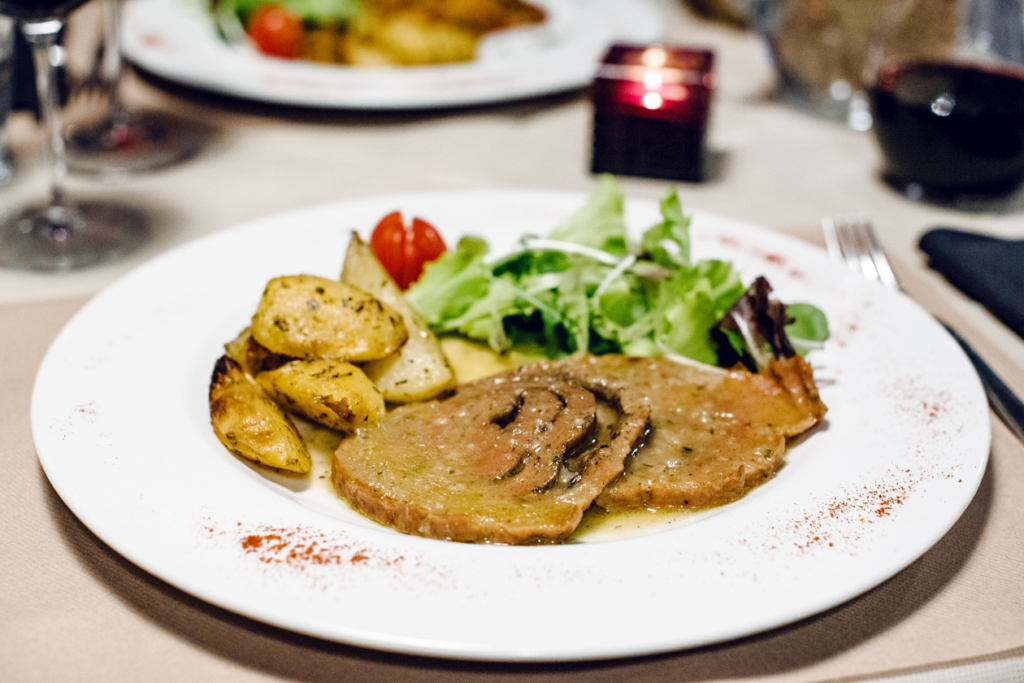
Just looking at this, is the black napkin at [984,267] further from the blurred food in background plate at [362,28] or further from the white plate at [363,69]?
the blurred food in background plate at [362,28]

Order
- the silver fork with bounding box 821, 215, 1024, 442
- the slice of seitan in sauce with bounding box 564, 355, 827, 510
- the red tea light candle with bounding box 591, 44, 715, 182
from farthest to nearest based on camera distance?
the red tea light candle with bounding box 591, 44, 715, 182, the silver fork with bounding box 821, 215, 1024, 442, the slice of seitan in sauce with bounding box 564, 355, 827, 510

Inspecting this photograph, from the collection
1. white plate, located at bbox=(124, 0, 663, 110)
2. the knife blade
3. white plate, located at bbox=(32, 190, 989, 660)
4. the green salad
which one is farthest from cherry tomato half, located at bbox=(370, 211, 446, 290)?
the knife blade

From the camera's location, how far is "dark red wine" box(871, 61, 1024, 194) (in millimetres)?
2777

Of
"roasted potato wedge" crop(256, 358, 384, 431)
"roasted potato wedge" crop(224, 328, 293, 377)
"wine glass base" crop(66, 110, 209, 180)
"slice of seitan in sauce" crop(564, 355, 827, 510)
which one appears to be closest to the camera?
"slice of seitan in sauce" crop(564, 355, 827, 510)

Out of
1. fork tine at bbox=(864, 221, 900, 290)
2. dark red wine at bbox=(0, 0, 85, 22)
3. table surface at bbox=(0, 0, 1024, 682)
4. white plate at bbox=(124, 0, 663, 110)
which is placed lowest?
table surface at bbox=(0, 0, 1024, 682)

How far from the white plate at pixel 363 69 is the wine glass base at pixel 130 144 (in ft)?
0.69

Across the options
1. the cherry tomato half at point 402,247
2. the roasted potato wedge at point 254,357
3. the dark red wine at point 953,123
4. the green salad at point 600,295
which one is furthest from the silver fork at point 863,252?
the roasted potato wedge at point 254,357

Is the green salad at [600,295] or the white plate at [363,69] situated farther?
the white plate at [363,69]

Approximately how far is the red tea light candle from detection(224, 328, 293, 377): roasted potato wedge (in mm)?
1643

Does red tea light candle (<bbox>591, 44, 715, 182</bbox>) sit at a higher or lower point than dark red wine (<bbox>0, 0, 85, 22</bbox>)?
lower

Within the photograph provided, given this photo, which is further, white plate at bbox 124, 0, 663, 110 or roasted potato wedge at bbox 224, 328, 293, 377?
white plate at bbox 124, 0, 663, 110

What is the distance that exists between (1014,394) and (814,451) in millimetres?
570

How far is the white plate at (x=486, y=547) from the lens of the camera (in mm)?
1135

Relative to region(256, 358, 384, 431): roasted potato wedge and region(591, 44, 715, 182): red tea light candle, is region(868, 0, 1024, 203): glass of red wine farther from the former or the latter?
region(256, 358, 384, 431): roasted potato wedge
